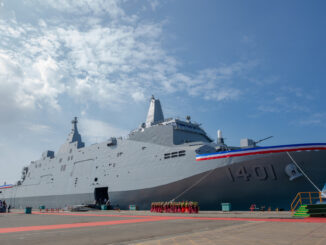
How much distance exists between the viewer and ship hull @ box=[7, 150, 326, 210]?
17.0 metres

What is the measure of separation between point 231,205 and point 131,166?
32.2 feet

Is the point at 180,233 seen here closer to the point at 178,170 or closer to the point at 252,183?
the point at 252,183

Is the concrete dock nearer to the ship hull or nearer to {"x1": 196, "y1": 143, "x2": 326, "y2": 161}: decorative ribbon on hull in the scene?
the ship hull

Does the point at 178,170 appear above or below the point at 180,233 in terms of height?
above

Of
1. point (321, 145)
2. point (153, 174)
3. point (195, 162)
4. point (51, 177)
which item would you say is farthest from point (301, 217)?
point (51, 177)

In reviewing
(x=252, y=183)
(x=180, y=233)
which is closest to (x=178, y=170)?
(x=252, y=183)

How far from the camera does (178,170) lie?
814 inches

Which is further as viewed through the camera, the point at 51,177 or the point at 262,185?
the point at 51,177

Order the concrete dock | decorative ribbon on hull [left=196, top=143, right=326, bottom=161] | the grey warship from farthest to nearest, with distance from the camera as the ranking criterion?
the grey warship, decorative ribbon on hull [left=196, top=143, right=326, bottom=161], the concrete dock

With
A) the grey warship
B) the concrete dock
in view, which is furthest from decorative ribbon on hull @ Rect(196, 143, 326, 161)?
the concrete dock

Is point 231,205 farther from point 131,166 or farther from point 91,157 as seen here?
point 91,157

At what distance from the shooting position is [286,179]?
17172 mm

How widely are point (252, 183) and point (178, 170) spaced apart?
18.0ft

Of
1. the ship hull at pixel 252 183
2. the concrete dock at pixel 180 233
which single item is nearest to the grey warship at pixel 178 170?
the ship hull at pixel 252 183
